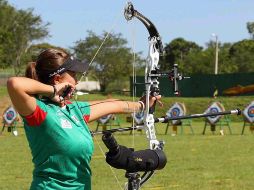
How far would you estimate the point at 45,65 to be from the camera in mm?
3061

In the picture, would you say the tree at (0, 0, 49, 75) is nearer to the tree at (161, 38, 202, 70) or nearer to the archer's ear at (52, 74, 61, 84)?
the tree at (161, 38, 202, 70)

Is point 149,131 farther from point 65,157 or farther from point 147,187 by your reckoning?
point 147,187

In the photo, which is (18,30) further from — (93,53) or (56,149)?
(56,149)

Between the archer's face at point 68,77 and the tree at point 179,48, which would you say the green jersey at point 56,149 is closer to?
the archer's face at point 68,77

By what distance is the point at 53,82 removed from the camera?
3066 millimetres

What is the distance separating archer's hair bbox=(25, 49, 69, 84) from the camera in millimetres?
3051

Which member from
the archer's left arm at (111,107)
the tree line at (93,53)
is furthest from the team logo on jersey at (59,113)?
the tree line at (93,53)

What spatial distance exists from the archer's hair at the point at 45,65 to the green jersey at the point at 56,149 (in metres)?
0.13

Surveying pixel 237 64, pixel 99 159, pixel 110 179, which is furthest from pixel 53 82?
pixel 237 64

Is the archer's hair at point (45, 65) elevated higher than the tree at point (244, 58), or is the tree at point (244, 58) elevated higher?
the tree at point (244, 58)

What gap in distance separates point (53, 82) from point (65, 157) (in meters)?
0.36

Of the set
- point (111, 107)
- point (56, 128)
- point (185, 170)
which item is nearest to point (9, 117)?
point (185, 170)

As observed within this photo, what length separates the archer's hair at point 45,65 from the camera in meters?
3.05

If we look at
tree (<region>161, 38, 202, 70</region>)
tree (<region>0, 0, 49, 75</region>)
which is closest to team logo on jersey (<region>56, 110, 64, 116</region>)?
tree (<region>0, 0, 49, 75</region>)
